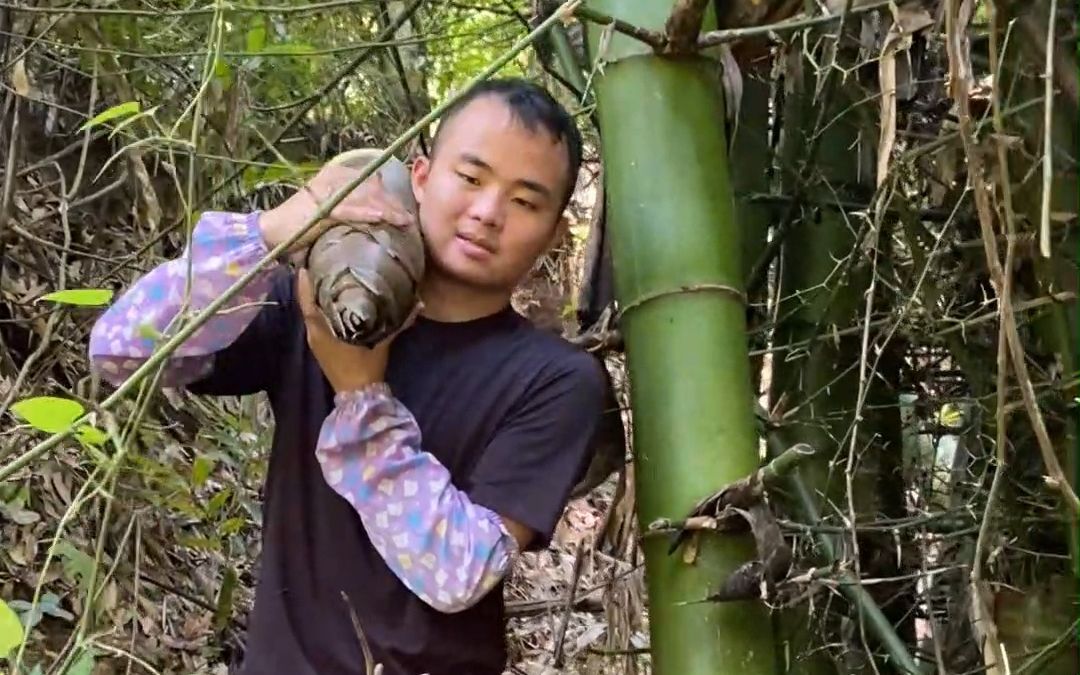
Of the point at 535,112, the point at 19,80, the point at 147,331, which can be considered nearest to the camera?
the point at 147,331

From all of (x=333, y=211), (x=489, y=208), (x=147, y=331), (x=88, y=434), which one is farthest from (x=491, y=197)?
(x=88, y=434)

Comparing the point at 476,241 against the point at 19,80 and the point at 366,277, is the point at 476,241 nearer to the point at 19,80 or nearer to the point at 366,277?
the point at 366,277

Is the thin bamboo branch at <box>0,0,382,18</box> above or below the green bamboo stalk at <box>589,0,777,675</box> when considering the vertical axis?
above

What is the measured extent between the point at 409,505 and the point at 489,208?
288mm

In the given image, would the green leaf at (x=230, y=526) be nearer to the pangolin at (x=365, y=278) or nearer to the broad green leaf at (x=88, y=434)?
the pangolin at (x=365, y=278)

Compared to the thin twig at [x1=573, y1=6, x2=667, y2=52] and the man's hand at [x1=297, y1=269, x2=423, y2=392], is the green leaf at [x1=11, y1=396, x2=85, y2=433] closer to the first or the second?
the man's hand at [x1=297, y1=269, x2=423, y2=392]

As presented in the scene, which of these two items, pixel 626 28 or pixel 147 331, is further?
pixel 147 331

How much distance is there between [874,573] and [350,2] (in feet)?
2.81

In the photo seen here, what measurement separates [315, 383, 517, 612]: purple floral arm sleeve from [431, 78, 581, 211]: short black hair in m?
0.29

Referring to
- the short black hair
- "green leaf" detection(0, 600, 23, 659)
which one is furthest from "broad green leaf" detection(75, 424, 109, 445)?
the short black hair

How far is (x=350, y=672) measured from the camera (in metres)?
1.18

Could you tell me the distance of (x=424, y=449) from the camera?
1.21m

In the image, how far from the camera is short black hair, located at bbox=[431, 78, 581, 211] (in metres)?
1.20

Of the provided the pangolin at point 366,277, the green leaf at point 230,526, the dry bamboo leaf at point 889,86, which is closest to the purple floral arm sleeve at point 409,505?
the pangolin at point 366,277
